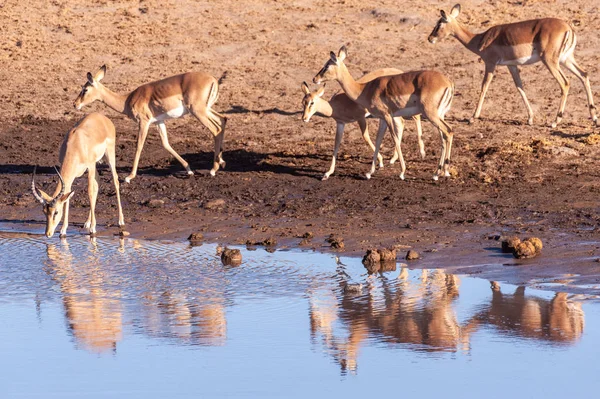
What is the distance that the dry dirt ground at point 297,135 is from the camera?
11828 mm

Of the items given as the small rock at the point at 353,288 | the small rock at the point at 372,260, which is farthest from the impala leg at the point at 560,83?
the small rock at the point at 353,288

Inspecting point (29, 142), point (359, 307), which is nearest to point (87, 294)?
point (359, 307)

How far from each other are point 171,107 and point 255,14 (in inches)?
212

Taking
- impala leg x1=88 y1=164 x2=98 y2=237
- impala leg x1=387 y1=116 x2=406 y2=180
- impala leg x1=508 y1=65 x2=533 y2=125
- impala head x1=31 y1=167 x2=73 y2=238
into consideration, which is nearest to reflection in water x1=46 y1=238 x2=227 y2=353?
impala head x1=31 y1=167 x2=73 y2=238

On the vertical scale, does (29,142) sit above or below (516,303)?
above

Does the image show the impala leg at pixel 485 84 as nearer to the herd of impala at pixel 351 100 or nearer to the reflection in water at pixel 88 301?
the herd of impala at pixel 351 100

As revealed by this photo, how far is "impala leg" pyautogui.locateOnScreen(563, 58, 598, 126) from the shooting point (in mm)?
15609

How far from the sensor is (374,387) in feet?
21.7

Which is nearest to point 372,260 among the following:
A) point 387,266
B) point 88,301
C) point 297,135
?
point 387,266

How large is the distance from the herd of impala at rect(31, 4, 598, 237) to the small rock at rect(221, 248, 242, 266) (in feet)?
6.80

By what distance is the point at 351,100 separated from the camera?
578 inches

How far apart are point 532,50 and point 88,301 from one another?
930 cm

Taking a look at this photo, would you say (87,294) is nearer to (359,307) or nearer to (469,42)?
(359,307)

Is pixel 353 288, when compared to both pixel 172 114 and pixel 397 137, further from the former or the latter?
pixel 172 114
